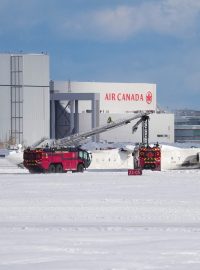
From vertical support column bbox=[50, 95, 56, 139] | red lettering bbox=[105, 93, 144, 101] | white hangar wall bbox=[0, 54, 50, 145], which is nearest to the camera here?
white hangar wall bbox=[0, 54, 50, 145]

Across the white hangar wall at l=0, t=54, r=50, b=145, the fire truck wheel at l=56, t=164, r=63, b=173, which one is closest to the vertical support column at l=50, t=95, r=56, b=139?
the white hangar wall at l=0, t=54, r=50, b=145

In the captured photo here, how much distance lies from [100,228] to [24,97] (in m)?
93.9

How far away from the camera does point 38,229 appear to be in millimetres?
18094

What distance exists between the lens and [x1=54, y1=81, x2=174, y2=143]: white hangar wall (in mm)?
122188

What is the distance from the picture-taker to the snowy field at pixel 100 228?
13219 mm

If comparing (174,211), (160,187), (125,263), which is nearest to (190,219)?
(174,211)

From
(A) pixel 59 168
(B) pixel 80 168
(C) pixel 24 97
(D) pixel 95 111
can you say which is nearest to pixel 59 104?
(D) pixel 95 111

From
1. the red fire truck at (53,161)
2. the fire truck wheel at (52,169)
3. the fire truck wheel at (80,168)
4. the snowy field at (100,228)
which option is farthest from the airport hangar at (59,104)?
the snowy field at (100,228)

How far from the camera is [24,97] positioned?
112 metres

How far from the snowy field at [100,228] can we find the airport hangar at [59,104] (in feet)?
255

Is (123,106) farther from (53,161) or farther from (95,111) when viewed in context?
(53,161)

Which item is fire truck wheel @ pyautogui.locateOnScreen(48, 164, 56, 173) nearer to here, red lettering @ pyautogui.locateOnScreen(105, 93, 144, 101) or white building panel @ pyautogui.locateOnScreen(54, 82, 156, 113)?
white building panel @ pyautogui.locateOnScreen(54, 82, 156, 113)

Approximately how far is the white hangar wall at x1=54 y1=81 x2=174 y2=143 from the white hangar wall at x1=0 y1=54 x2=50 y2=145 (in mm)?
9716

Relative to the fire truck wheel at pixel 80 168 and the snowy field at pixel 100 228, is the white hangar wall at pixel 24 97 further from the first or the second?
the snowy field at pixel 100 228
